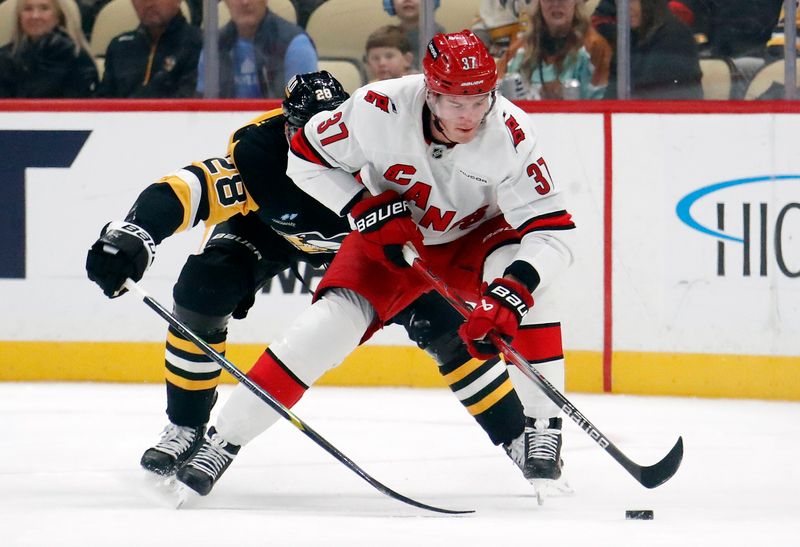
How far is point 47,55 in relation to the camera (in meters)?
4.73

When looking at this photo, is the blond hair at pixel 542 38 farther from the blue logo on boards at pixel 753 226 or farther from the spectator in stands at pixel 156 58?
the spectator in stands at pixel 156 58

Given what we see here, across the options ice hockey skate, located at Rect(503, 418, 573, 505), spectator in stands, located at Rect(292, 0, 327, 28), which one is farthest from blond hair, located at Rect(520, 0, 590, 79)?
ice hockey skate, located at Rect(503, 418, 573, 505)

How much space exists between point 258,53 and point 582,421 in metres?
2.38

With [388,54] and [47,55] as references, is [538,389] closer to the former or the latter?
[388,54]

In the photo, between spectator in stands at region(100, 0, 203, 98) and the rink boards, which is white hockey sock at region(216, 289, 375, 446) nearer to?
the rink boards

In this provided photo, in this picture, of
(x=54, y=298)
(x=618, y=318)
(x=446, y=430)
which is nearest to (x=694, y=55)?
(x=618, y=318)

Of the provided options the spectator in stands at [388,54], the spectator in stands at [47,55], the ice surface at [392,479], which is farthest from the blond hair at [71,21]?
the ice surface at [392,479]

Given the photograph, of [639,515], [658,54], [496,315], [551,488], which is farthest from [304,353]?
[658,54]

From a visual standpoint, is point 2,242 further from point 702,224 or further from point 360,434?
point 702,224

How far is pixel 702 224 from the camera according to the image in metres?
4.31

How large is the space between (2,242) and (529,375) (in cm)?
250

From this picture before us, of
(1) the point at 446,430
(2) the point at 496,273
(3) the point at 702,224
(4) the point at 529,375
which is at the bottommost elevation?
(1) the point at 446,430

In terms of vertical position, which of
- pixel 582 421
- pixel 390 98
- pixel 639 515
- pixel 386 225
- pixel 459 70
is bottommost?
pixel 639 515

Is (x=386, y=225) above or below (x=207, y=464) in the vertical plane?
above
